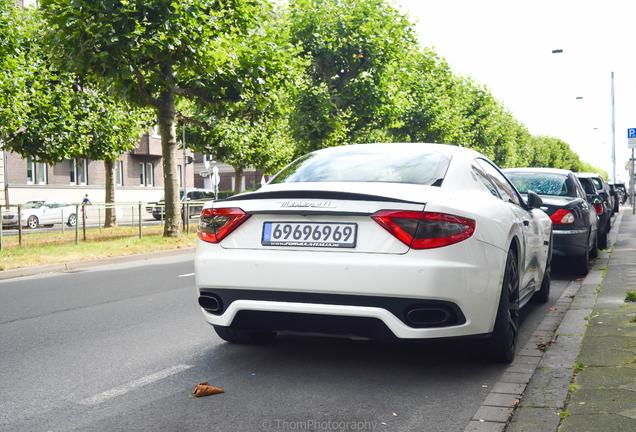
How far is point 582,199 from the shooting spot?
10.9 meters

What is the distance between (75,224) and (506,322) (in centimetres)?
1713

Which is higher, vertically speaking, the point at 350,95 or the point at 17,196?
the point at 350,95

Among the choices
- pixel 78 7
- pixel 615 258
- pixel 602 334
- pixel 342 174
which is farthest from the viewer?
pixel 78 7

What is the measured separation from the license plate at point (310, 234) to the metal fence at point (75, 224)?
1402cm

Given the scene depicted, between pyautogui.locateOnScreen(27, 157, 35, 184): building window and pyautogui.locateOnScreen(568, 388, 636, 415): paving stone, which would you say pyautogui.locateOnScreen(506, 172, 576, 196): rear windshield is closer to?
pyautogui.locateOnScreen(568, 388, 636, 415): paving stone

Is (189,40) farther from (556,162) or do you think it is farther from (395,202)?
(556,162)

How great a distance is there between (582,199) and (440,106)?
96.8 feet

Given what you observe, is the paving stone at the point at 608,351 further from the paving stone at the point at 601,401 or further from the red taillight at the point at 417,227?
the red taillight at the point at 417,227

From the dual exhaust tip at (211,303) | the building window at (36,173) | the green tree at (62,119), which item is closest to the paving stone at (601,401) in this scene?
the dual exhaust tip at (211,303)

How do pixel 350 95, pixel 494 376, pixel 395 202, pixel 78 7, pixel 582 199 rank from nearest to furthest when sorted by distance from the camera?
pixel 395 202 < pixel 494 376 < pixel 582 199 < pixel 78 7 < pixel 350 95

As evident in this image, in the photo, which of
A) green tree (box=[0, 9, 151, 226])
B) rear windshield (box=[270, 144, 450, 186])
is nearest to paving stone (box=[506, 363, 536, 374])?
rear windshield (box=[270, 144, 450, 186])

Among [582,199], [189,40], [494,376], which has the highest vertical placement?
[189,40]

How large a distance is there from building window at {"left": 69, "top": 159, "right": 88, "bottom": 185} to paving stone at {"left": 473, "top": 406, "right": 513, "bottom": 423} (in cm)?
4594

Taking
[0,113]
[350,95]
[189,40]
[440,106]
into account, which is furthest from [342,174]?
[440,106]
